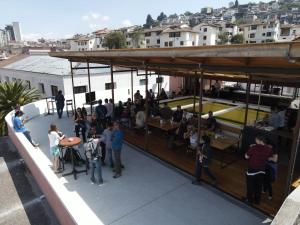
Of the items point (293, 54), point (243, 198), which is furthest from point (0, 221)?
point (293, 54)

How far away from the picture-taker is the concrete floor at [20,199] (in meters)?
6.77

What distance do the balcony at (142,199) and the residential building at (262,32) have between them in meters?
66.8

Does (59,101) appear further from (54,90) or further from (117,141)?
(117,141)

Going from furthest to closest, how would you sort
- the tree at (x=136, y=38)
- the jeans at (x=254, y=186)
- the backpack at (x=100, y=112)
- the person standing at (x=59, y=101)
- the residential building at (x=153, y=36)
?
the tree at (x=136, y=38) < the residential building at (x=153, y=36) < the person standing at (x=59, y=101) < the backpack at (x=100, y=112) < the jeans at (x=254, y=186)

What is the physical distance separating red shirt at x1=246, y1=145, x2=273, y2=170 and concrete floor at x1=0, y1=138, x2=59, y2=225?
533 centimetres

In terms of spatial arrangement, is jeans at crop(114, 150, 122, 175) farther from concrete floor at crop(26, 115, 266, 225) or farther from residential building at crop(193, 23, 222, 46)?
residential building at crop(193, 23, 222, 46)

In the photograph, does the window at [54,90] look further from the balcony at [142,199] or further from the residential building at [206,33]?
the residential building at [206,33]

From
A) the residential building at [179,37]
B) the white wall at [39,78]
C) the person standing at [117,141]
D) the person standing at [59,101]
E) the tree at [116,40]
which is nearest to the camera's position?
the person standing at [117,141]

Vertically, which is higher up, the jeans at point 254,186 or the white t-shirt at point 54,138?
the white t-shirt at point 54,138

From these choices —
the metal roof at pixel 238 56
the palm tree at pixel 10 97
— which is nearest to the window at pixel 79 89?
the palm tree at pixel 10 97

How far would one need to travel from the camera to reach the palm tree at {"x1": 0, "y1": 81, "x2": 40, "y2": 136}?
13.6 metres

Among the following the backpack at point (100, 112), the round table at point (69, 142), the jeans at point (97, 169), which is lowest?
the jeans at point (97, 169)

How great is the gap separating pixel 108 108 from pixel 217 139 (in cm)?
523

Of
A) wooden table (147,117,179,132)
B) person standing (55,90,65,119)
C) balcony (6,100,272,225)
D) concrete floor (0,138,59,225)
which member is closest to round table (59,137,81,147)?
balcony (6,100,272,225)
